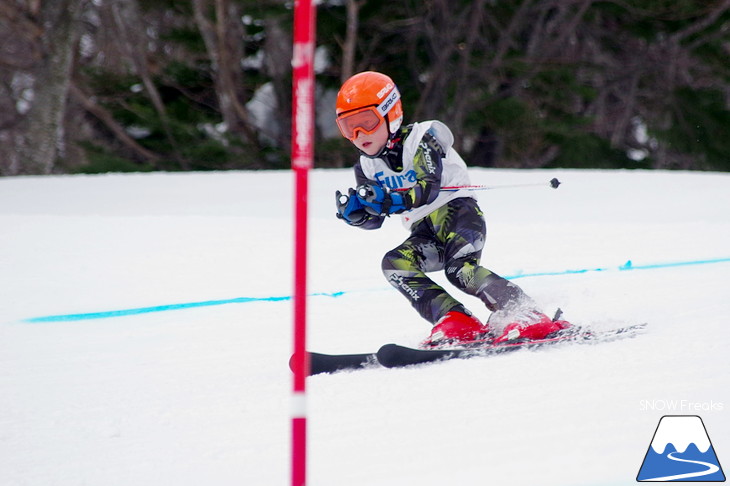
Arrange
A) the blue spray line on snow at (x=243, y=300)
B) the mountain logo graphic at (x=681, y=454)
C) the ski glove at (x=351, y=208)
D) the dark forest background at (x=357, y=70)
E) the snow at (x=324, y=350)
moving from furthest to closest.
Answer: the dark forest background at (x=357, y=70) → the blue spray line on snow at (x=243, y=300) → the ski glove at (x=351, y=208) → the snow at (x=324, y=350) → the mountain logo graphic at (x=681, y=454)

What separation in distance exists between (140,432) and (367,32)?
45.3 feet

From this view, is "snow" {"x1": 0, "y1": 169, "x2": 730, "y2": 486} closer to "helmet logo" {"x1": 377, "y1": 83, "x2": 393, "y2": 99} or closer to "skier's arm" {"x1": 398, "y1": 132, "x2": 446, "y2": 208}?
"skier's arm" {"x1": 398, "y1": 132, "x2": 446, "y2": 208}

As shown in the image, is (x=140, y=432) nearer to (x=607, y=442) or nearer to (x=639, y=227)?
(x=607, y=442)

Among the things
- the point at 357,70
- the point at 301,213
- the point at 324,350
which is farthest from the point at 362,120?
the point at 357,70

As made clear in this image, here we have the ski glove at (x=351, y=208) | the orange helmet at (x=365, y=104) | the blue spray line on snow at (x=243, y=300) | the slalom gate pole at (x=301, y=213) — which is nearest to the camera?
the slalom gate pole at (x=301, y=213)

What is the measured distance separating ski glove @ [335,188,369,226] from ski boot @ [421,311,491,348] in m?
Result: 0.63

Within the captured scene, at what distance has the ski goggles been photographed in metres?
3.96

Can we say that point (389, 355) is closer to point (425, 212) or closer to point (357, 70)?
point (425, 212)

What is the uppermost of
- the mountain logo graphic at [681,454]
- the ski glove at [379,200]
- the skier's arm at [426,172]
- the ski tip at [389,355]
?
the skier's arm at [426,172]

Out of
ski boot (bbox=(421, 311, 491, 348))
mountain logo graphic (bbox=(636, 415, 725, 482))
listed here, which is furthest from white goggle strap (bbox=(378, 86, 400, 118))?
mountain logo graphic (bbox=(636, 415, 725, 482))

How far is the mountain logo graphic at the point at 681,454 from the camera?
2502 mm

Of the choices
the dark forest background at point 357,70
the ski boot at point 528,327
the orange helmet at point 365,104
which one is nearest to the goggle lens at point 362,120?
the orange helmet at point 365,104

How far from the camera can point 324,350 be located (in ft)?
14.4

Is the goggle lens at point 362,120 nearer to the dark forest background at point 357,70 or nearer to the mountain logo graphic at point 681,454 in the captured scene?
the mountain logo graphic at point 681,454
